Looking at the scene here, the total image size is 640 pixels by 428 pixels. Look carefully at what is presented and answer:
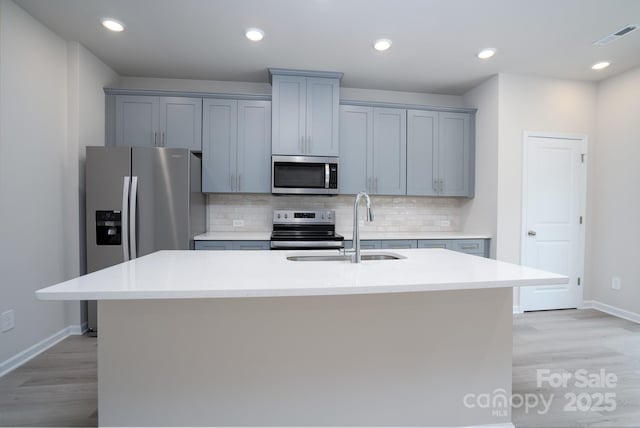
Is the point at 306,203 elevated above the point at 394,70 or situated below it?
below

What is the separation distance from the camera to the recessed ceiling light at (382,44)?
9.08 feet

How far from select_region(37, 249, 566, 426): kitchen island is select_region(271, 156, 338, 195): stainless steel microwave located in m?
1.85

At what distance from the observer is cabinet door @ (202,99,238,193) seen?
11.1 ft

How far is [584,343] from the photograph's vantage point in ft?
8.86

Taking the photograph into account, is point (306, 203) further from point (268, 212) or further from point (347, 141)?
point (347, 141)

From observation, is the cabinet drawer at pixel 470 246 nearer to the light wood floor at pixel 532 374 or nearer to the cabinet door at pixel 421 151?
the cabinet door at pixel 421 151

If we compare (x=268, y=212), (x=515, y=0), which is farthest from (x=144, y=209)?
(x=515, y=0)

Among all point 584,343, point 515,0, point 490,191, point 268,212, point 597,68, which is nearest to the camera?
point 515,0

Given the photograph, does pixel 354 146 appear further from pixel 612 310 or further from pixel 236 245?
pixel 612 310

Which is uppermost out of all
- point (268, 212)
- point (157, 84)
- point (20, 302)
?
point (157, 84)

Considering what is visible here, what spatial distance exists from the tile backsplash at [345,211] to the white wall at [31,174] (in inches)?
57.1

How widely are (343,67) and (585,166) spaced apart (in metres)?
3.08

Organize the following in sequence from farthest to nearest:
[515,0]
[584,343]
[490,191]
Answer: [490,191] < [584,343] < [515,0]

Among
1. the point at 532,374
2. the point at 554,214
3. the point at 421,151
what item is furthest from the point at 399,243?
the point at 554,214
